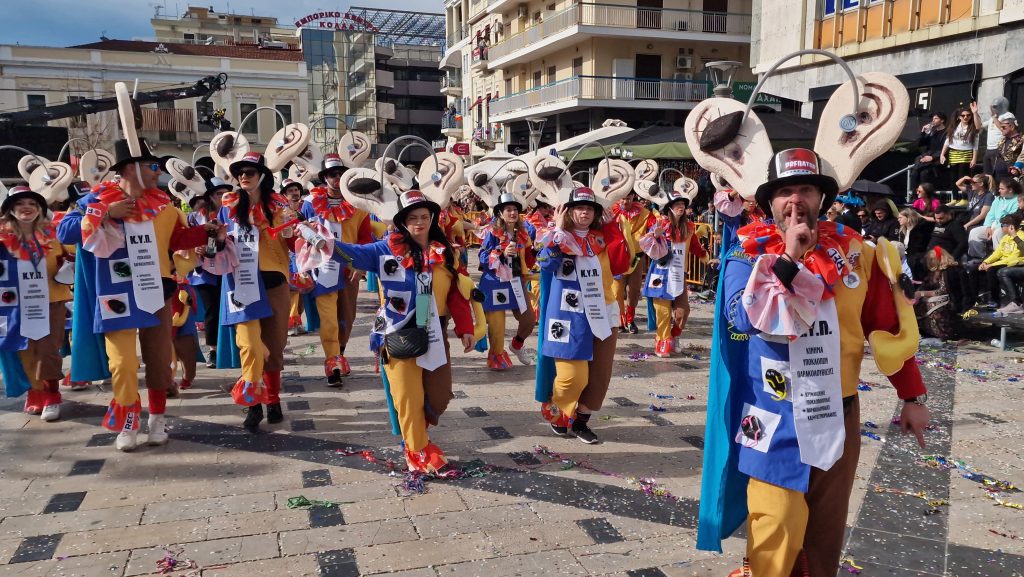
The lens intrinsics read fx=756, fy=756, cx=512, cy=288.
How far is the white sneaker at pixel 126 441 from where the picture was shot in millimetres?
5176

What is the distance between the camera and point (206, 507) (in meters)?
4.27

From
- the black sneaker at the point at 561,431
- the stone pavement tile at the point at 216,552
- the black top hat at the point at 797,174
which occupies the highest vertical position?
the black top hat at the point at 797,174

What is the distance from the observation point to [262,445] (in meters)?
5.37

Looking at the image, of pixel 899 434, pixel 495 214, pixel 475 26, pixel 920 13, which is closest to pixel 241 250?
pixel 495 214

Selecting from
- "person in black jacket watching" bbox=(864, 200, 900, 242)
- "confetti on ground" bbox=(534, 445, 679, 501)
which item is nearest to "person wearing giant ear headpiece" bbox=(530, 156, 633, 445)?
"confetti on ground" bbox=(534, 445, 679, 501)

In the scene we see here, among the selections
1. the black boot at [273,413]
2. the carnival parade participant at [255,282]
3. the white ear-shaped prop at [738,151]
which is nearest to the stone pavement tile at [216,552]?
the carnival parade participant at [255,282]

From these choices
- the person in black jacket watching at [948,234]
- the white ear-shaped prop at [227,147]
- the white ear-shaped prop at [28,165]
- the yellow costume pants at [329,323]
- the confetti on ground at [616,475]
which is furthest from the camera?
the person in black jacket watching at [948,234]

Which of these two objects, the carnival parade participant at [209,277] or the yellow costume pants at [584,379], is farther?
the carnival parade participant at [209,277]

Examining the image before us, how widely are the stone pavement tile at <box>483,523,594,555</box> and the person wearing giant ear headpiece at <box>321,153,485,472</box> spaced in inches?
34.5

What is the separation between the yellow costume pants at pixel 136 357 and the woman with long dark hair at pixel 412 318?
5.54 ft

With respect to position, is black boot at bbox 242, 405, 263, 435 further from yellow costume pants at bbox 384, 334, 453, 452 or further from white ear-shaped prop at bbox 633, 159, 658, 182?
white ear-shaped prop at bbox 633, 159, 658, 182

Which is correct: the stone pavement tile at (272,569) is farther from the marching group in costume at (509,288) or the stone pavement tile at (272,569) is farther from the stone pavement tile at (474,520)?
the marching group in costume at (509,288)

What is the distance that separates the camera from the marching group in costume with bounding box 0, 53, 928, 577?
268 cm

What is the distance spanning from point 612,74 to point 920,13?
15344 millimetres
